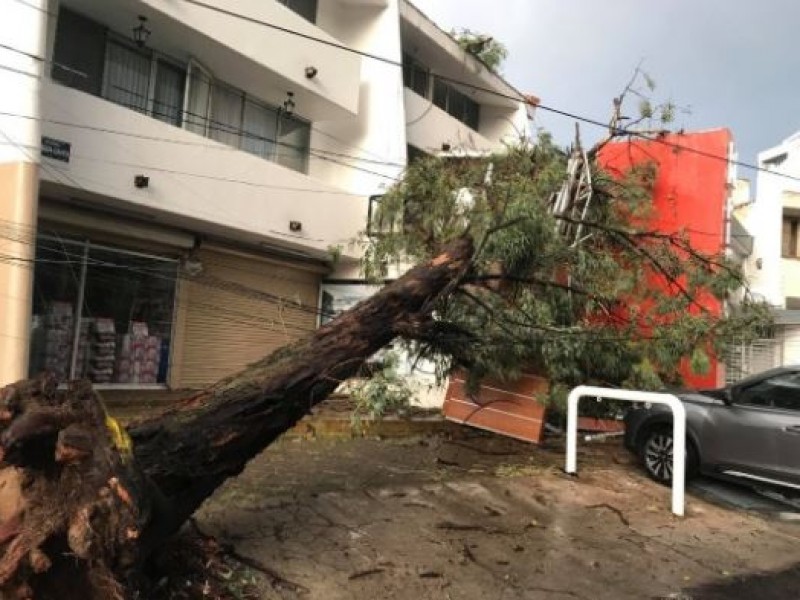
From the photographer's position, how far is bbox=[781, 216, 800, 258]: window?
73.8ft

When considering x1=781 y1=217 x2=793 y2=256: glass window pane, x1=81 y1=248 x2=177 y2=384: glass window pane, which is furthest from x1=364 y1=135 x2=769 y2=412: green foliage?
x1=781 y1=217 x2=793 y2=256: glass window pane

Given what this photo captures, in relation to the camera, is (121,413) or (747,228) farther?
(747,228)

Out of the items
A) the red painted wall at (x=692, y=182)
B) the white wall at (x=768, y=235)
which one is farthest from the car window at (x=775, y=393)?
the white wall at (x=768, y=235)

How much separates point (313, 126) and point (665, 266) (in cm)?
836

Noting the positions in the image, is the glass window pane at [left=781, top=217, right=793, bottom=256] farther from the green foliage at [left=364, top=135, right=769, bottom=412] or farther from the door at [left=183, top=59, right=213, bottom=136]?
the door at [left=183, top=59, right=213, bottom=136]

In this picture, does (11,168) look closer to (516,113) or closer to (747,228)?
→ (516,113)

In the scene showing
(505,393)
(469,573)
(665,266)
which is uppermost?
(665,266)

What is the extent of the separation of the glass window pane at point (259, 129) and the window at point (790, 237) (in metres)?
15.2

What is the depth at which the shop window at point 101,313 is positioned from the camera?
1134cm

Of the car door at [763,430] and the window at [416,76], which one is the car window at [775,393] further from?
the window at [416,76]

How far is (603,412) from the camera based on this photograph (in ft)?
40.6

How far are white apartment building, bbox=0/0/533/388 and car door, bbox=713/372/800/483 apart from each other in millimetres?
7312

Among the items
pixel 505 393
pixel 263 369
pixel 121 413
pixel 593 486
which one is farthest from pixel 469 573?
pixel 121 413

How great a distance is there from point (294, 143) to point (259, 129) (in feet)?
3.84
